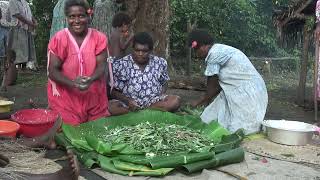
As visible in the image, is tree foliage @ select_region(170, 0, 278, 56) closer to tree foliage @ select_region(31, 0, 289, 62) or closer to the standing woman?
tree foliage @ select_region(31, 0, 289, 62)

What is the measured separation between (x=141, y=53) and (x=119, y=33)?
1.35 meters

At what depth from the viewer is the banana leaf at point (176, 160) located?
137 inches

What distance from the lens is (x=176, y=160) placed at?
351 cm

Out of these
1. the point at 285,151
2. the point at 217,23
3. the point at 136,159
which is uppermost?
the point at 217,23

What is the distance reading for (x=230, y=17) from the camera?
1300 cm

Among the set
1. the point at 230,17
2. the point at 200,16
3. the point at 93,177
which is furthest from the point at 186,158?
the point at 230,17

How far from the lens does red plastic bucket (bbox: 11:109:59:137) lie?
4.28m

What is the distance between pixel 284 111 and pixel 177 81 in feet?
6.16

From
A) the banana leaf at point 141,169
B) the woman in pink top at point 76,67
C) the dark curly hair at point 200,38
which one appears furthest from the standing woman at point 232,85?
the banana leaf at point 141,169

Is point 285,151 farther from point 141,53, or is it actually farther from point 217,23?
point 217,23

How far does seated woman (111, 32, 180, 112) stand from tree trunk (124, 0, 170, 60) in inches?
112

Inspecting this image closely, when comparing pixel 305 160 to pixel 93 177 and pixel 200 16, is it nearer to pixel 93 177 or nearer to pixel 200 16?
pixel 93 177

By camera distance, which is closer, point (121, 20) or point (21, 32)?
point (121, 20)

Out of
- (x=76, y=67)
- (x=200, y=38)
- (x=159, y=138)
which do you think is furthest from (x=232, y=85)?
(x=76, y=67)
